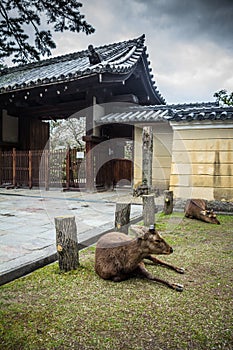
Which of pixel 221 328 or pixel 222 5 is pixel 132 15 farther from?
pixel 221 328

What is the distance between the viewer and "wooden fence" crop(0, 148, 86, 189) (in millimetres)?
9469

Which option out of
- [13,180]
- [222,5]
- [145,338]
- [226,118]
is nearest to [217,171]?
[226,118]

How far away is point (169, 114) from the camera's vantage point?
23.5 ft

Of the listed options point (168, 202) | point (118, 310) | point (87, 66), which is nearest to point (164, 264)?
point (118, 310)

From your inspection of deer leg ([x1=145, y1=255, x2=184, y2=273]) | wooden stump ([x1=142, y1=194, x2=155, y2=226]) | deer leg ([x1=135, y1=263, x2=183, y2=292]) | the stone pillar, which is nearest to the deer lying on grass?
deer leg ([x1=135, y1=263, x2=183, y2=292])

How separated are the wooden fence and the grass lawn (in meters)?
6.66

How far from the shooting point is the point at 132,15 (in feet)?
11.3

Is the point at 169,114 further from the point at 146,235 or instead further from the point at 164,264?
the point at 146,235

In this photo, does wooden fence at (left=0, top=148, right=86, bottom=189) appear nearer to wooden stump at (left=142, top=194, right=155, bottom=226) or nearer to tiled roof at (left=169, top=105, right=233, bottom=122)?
tiled roof at (left=169, top=105, right=233, bottom=122)

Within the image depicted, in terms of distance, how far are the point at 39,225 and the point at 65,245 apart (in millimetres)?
2025

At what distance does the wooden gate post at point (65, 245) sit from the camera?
9.14 ft

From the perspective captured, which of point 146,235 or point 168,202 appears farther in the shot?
point 168,202

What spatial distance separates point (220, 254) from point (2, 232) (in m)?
3.19

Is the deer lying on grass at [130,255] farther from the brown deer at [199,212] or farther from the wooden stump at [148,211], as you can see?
the brown deer at [199,212]
